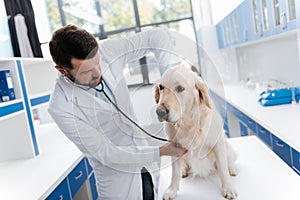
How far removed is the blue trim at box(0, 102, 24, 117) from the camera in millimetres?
1855

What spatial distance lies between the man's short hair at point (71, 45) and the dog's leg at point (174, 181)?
52cm

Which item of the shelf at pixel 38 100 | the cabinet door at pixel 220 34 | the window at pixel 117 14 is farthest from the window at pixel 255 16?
the window at pixel 117 14

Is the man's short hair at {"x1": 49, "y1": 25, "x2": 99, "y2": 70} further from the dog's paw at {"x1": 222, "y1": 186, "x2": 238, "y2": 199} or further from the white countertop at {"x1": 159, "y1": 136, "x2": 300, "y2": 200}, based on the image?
the dog's paw at {"x1": 222, "y1": 186, "x2": 238, "y2": 199}

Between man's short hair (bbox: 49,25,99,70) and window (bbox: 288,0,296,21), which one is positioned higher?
window (bbox: 288,0,296,21)

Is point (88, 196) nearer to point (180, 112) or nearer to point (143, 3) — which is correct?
point (180, 112)

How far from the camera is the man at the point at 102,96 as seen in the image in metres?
1.05

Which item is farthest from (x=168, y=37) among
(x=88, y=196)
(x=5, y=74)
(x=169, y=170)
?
(x=88, y=196)

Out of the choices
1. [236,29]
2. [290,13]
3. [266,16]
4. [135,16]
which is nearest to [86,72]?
[290,13]

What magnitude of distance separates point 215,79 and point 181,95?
23cm

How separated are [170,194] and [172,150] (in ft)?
0.75

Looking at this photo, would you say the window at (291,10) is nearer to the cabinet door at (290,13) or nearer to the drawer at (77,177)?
the cabinet door at (290,13)

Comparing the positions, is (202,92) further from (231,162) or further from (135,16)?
(135,16)

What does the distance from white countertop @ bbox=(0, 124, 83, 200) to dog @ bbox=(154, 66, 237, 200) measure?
0.77 m

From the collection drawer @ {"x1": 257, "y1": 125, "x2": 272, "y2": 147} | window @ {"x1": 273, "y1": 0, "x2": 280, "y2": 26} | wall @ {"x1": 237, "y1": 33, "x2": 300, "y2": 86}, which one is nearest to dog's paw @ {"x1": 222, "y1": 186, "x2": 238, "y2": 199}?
drawer @ {"x1": 257, "y1": 125, "x2": 272, "y2": 147}
